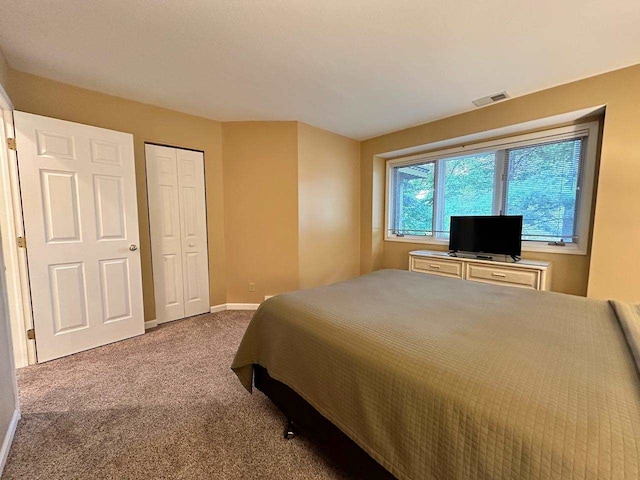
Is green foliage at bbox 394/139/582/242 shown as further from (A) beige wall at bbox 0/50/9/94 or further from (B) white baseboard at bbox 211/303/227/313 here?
(A) beige wall at bbox 0/50/9/94

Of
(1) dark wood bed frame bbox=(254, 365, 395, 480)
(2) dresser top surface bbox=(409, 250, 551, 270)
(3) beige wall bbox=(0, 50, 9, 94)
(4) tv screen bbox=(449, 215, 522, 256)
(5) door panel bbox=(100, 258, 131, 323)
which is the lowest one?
(1) dark wood bed frame bbox=(254, 365, 395, 480)

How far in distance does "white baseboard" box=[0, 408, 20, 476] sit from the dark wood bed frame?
4.00 feet

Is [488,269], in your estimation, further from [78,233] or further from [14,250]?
[14,250]

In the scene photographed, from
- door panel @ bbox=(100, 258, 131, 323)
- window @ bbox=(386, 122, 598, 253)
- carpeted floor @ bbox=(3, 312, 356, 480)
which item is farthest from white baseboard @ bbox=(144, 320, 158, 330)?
window @ bbox=(386, 122, 598, 253)

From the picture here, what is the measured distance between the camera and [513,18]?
5.44 feet

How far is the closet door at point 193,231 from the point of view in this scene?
320cm

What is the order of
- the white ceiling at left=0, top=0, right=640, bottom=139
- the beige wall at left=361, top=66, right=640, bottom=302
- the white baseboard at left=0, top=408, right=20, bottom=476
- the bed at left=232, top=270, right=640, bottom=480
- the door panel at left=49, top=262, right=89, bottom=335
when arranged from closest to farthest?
the bed at left=232, top=270, right=640, bottom=480, the white baseboard at left=0, top=408, right=20, bottom=476, the white ceiling at left=0, top=0, right=640, bottom=139, the beige wall at left=361, top=66, right=640, bottom=302, the door panel at left=49, top=262, right=89, bottom=335

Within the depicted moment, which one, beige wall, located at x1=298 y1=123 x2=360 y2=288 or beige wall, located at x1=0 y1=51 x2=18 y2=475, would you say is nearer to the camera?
beige wall, located at x1=0 y1=51 x2=18 y2=475

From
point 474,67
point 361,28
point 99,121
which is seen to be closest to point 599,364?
point 361,28

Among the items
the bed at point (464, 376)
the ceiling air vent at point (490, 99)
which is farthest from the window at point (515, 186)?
the bed at point (464, 376)

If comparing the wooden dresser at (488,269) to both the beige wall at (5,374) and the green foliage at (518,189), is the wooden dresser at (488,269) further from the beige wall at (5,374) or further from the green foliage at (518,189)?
the beige wall at (5,374)

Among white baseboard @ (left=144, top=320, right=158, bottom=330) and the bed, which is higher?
the bed

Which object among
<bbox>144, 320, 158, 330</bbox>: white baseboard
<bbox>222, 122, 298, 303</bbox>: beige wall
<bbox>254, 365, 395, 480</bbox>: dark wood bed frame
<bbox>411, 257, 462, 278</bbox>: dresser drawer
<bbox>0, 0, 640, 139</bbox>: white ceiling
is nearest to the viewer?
<bbox>254, 365, 395, 480</bbox>: dark wood bed frame

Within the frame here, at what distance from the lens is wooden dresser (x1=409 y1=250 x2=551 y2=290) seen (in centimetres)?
263
